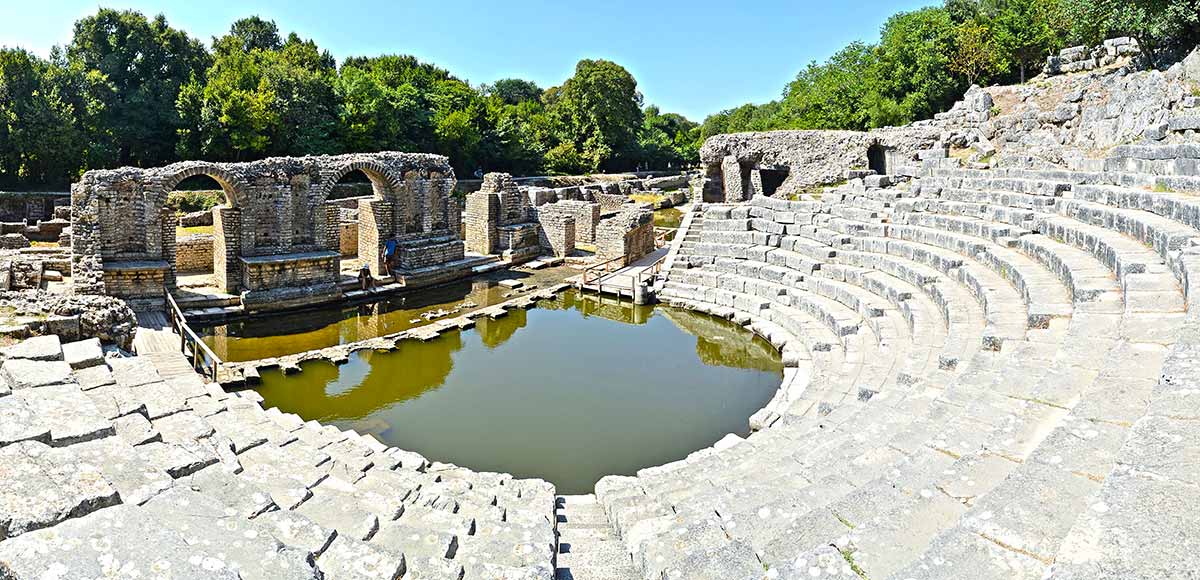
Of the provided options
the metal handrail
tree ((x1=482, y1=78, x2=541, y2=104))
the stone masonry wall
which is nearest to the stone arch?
the metal handrail

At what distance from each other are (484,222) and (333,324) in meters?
6.89

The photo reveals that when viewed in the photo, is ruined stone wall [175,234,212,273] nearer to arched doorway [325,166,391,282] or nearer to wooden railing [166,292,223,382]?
arched doorway [325,166,391,282]

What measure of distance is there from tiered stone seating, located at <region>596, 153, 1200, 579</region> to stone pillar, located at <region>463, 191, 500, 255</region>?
922 cm

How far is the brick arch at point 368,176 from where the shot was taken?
617 inches

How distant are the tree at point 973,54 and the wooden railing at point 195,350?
28118 millimetres

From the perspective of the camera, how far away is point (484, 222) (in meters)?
19.9

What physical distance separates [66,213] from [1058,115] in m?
26.0

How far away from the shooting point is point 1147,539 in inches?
97.2

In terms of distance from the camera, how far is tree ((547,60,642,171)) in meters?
47.6

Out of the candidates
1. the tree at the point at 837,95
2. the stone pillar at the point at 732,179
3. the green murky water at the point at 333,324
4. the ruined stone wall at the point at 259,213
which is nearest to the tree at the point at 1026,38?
the tree at the point at 837,95

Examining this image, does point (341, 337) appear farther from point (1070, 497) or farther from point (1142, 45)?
point (1142, 45)

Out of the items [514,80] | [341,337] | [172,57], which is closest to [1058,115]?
[341,337]

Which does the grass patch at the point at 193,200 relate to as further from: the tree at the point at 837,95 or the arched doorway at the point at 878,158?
the tree at the point at 837,95

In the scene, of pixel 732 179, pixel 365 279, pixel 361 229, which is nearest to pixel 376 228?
pixel 361 229
